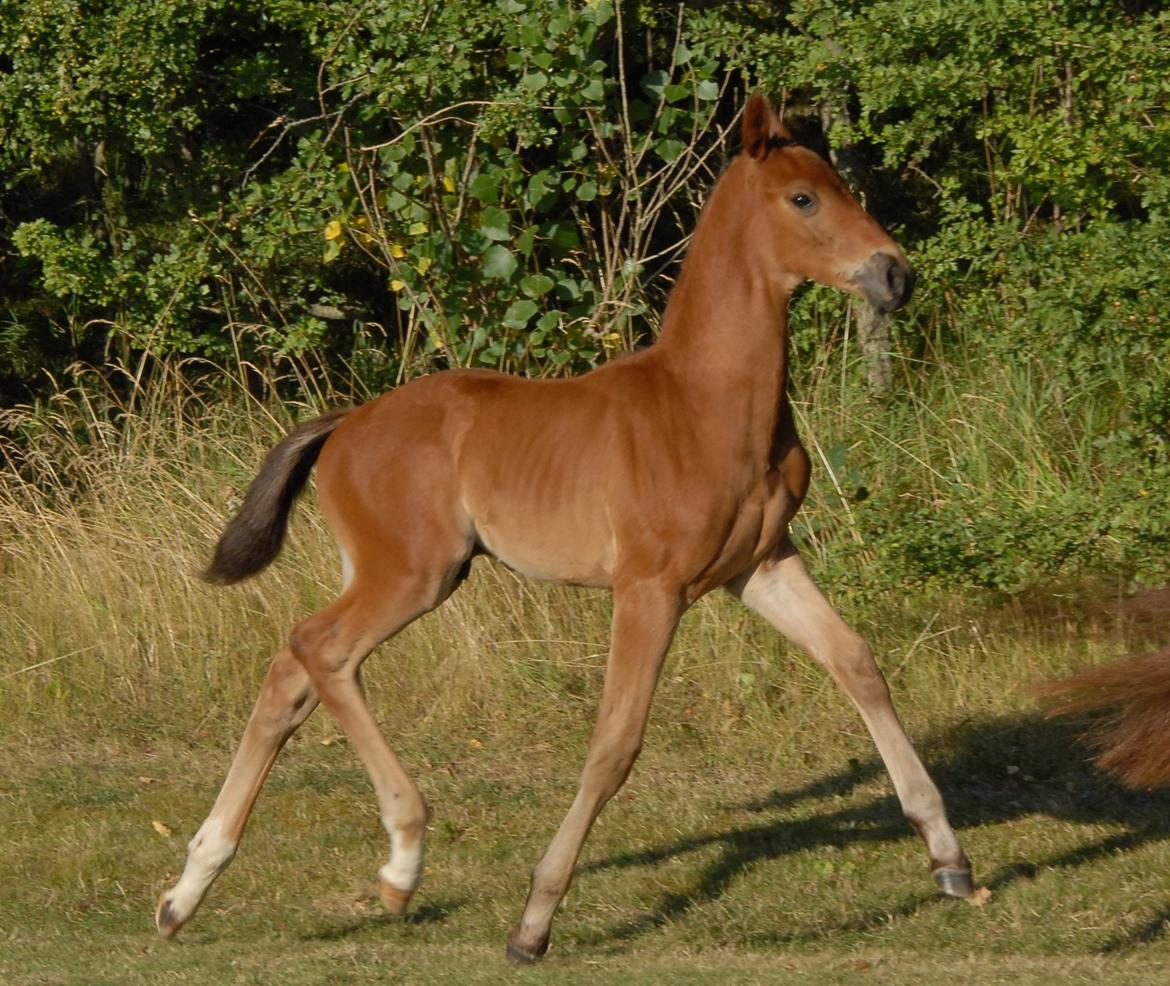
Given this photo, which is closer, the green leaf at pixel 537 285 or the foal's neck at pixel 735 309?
the foal's neck at pixel 735 309

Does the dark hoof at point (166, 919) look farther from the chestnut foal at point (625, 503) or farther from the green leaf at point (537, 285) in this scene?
the green leaf at point (537, 285)

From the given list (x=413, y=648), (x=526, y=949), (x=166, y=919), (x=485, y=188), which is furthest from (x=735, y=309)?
(x=485, y=188)

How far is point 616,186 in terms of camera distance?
1026 cm

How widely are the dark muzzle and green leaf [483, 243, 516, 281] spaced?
4241 millimetres

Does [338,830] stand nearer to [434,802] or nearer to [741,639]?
[434,802]

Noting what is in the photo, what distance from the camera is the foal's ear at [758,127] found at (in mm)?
5008

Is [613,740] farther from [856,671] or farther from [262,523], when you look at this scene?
[262,523]

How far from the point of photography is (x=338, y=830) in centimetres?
649

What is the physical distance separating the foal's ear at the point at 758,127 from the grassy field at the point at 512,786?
191cm

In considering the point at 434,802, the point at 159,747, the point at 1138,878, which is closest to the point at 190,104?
the point at 159,747

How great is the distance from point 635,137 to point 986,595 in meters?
3.24

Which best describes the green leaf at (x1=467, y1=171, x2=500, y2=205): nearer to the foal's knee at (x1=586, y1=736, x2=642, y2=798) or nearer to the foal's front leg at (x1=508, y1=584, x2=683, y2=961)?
the foal's front leg at (x1=508, y1=584, x2=683, y2=961)

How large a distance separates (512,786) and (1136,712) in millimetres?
2794

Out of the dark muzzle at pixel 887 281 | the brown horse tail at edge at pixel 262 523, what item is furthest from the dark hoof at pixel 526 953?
the dark muzzle at pixel 887 281
